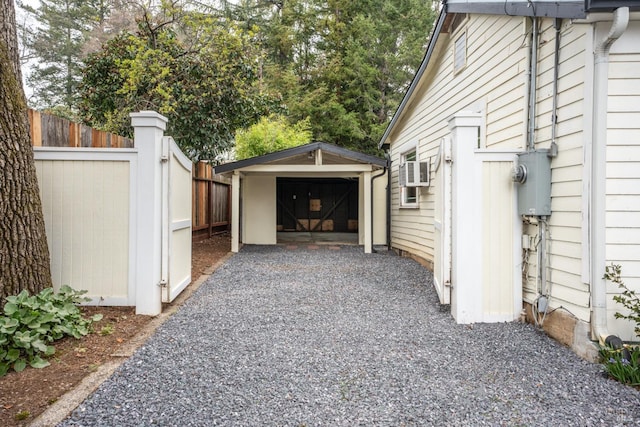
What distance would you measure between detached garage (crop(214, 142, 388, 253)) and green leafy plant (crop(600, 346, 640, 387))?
6.33 meters

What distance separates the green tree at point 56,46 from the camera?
63.4 ft

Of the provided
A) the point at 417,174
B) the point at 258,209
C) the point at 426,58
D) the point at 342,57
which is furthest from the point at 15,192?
the point at 342,57

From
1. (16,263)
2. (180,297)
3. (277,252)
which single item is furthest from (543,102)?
(277,252)

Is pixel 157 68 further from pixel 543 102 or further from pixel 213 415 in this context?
pixel 213 415

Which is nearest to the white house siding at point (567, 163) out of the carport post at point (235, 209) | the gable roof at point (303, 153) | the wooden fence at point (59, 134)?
the wooden fence at point (59, 134)

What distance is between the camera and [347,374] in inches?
107

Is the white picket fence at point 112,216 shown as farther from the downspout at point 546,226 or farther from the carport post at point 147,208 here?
the downspout at point 546,226

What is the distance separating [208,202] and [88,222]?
22.1 ft

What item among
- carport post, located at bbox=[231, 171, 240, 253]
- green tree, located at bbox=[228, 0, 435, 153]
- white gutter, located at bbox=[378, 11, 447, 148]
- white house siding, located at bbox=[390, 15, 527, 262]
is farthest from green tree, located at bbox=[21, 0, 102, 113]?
white house siding, located at bbox=[390, 15, 527, 262]

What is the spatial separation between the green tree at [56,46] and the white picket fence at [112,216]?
60.7 feet

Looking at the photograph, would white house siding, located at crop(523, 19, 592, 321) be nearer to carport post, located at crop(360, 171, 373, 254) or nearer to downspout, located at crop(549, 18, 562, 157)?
downspout, located at crop(549, 18, 562, 157)

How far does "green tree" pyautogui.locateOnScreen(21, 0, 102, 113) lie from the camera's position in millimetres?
19328

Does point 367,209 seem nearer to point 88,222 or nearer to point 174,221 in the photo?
point 174,221

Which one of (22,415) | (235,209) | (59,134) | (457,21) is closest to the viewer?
(22,415)
